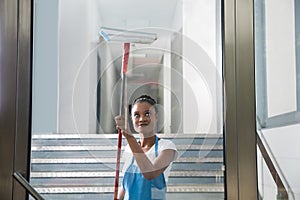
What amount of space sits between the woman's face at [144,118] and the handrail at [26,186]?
15.4 inches

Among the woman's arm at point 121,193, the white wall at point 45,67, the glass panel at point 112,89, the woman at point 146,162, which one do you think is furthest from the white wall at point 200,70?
the white wall at point 45,67

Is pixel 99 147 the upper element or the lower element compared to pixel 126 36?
lower

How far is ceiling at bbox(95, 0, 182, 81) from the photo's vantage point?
5.21ft

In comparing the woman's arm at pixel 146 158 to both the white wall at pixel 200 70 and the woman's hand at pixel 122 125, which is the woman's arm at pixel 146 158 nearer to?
the woman's hand at pixel 122 125

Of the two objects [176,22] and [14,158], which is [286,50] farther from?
[14,158]

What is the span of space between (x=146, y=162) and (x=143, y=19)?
0.49m

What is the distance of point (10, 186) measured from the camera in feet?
5.03

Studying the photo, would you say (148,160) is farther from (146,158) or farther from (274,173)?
(274,173)

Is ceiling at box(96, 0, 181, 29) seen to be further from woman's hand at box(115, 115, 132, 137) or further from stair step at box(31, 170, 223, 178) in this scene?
stair step at box(31, 170, 223, 178)

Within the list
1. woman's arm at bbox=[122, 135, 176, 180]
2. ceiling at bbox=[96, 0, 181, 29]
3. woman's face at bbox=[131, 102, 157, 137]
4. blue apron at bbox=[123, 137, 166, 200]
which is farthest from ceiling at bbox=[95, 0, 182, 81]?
blue apron at bbox=[123, 137, 166, 200]

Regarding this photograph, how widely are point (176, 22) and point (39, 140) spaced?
63 centimetres

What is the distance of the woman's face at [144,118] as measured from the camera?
1.58m

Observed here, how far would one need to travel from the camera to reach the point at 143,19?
1603mm

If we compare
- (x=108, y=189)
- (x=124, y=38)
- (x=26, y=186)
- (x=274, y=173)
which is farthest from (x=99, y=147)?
(x=274, y=173)
